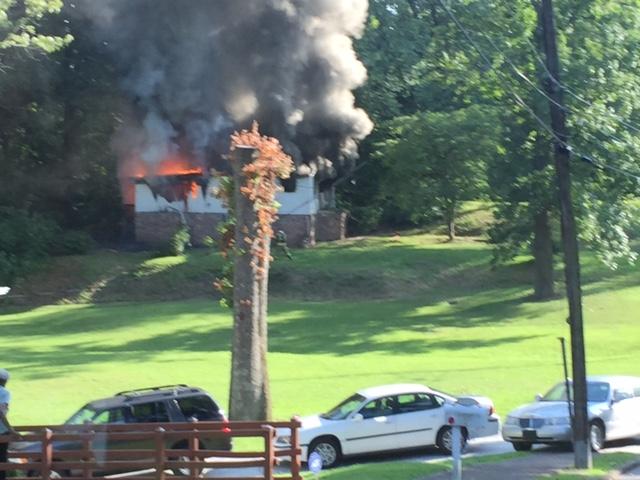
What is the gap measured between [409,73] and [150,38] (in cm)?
1652

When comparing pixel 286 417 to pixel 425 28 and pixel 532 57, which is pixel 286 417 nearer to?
pixel 532 57

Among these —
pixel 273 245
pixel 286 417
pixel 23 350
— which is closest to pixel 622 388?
pixel 286 417

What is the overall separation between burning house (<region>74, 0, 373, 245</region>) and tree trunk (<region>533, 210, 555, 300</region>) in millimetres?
7469

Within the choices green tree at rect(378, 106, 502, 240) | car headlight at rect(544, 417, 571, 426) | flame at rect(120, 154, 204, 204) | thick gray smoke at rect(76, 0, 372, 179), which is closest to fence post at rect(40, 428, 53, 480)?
car headlight at rect(544, 417, 571, 426)

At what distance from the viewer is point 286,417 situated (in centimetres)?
2042

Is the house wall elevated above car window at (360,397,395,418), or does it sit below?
above

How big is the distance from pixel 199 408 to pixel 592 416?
689cm

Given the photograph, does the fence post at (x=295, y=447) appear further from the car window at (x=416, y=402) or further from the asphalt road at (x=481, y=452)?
the car window at (x=416, y=402)

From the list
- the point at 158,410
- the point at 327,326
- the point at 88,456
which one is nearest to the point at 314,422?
the point at 158,410

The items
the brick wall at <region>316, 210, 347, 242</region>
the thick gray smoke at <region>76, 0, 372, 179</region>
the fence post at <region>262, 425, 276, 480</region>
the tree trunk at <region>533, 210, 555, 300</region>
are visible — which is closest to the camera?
the fence post at <region>262, 425, 276, 480</region>

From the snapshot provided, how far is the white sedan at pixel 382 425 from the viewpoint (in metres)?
17.6

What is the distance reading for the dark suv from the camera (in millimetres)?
15883

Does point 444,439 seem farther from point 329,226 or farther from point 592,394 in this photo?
point 329,226

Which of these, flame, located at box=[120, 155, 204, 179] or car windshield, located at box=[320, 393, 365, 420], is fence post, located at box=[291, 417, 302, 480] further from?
flame, located at box=[120, 155, 204, 179]
